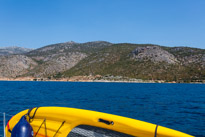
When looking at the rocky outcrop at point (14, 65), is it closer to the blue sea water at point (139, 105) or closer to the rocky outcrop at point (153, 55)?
the rocky outcrop at point (153, 55)

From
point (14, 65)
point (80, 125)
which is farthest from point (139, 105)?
point (14, 65)

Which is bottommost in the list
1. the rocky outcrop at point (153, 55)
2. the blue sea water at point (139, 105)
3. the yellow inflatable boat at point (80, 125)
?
the blue sea water at point (139, 105)

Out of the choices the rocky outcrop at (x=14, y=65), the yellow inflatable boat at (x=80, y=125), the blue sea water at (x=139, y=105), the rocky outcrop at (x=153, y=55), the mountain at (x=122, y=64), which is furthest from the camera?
the rocky outcrop at (x=14, y=65)

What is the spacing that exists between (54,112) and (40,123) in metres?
0.68

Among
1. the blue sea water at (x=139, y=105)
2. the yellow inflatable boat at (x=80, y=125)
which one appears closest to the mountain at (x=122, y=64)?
the blue sea water at (x=139, y=105)

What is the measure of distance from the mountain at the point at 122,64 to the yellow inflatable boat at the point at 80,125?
11244cm

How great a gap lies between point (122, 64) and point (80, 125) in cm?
12611

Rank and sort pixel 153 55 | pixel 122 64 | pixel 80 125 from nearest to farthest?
pixel 80 125 → pixel 122 64 → pixel 153 55

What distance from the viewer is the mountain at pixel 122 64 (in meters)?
117

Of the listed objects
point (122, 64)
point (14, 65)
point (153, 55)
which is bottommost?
point (14, 65)

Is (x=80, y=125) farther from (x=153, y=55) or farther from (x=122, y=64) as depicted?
(x=153, y=55)

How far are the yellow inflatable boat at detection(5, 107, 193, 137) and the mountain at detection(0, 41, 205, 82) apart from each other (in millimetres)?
112438

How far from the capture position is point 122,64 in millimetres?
131250

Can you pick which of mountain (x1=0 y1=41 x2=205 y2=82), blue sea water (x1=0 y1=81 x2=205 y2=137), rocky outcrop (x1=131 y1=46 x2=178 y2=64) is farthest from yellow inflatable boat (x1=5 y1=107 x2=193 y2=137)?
rocky outcrop (x1=131 y1=46 x2=178 y2=64)
